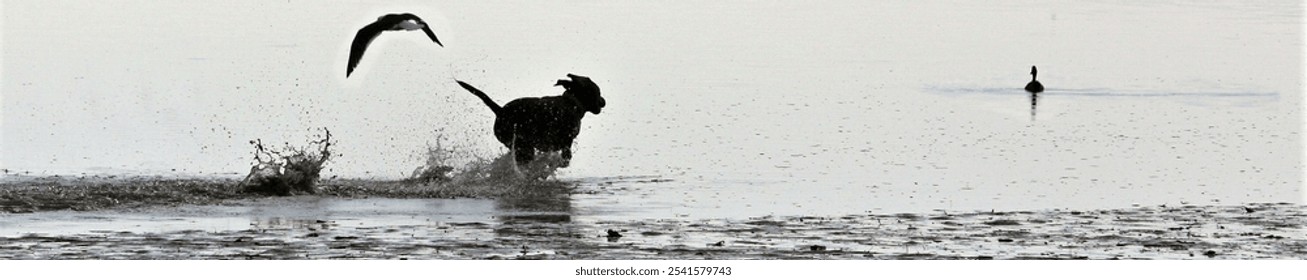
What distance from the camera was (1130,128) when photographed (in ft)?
101

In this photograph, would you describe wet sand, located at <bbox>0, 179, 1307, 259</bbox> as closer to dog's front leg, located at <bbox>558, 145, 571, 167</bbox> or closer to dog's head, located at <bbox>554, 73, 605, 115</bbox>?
dog's front leg, located at <bbox>558, 145, 571, 167</bbox>

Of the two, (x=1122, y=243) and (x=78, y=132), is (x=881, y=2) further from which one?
(x=1122, y=243)

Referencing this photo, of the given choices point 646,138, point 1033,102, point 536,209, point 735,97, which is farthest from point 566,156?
point 1033,102

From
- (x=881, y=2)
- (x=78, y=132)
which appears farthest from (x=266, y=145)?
(x=881, y=2)

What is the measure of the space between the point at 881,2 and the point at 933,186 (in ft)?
156

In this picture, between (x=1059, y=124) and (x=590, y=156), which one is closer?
(x=590, y=156)

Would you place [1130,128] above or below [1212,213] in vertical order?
above

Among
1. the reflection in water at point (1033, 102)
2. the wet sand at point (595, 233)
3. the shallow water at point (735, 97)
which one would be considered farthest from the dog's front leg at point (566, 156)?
the reflection in water at point (1033, 102)

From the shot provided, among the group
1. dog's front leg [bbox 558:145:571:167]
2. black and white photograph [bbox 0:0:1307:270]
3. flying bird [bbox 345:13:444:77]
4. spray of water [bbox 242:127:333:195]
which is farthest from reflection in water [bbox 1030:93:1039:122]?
spray of water [bbox 242:127:333:195]

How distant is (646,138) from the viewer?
2856 centimetres

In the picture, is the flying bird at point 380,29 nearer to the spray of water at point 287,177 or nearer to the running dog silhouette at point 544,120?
the spray of water at point 287,177

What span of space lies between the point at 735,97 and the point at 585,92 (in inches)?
472

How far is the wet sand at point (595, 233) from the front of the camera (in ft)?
52.0

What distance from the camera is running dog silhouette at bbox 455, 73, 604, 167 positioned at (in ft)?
76.3
